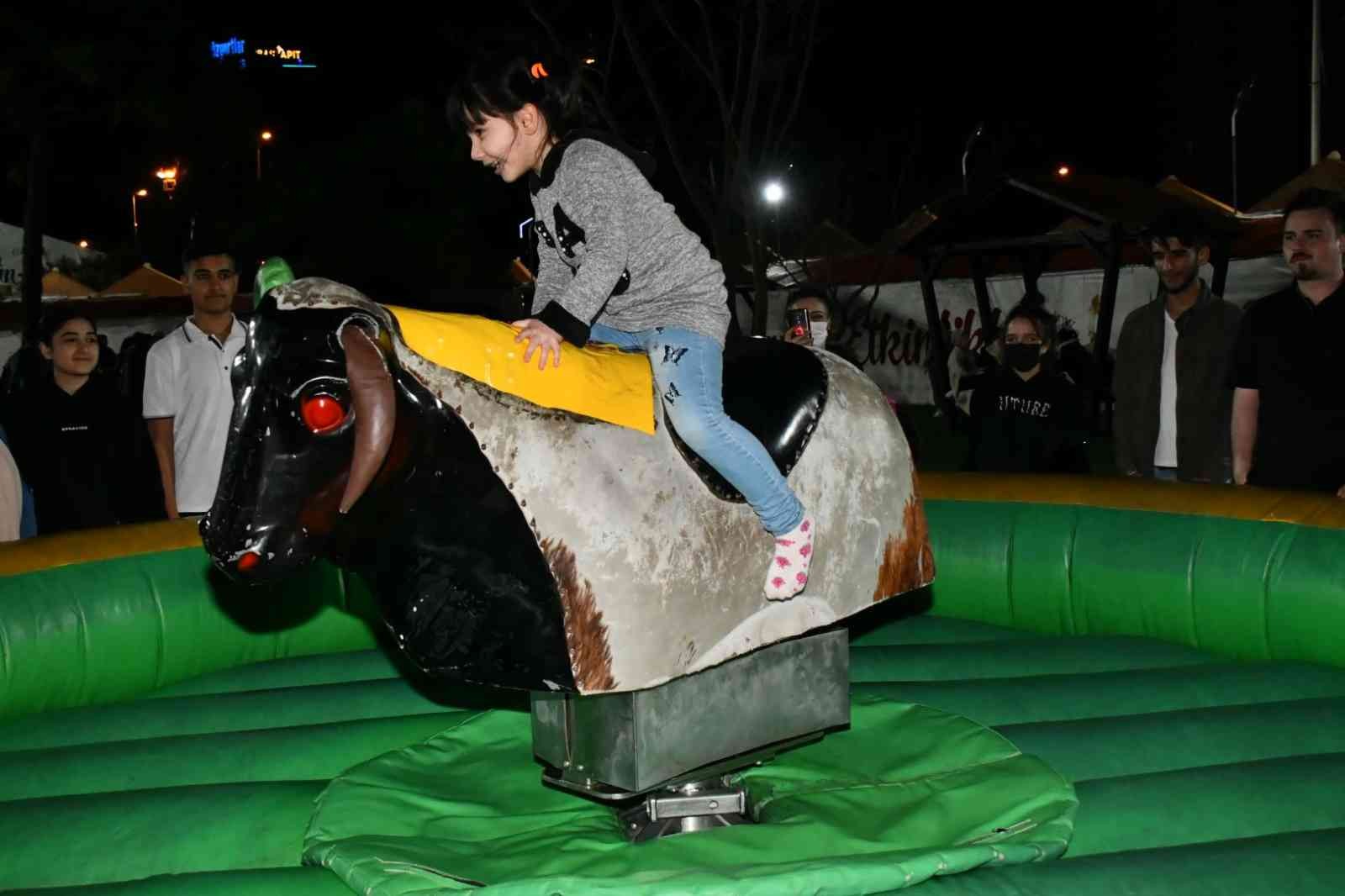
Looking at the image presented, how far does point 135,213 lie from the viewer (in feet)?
94.2

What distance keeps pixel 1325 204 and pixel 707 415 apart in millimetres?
2339

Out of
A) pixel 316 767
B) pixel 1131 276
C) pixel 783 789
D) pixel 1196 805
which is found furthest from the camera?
pixel 1131 276

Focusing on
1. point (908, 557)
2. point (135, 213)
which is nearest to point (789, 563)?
point (908, 557)

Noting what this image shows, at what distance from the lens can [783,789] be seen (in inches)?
113

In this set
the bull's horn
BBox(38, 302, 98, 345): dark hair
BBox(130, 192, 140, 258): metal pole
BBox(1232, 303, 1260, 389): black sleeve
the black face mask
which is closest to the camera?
the bull's horn

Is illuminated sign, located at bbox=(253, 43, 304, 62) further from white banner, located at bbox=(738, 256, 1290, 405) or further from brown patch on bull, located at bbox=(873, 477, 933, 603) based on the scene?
brown patch on bull, located at bbox=(873, 477, 933, 603)

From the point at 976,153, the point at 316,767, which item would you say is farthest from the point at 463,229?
the point at 316,767

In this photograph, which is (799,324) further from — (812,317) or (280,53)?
(280,53)

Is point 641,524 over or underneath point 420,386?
underneath

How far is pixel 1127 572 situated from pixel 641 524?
78.0 inches

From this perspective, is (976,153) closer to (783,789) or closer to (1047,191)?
(1047,191)

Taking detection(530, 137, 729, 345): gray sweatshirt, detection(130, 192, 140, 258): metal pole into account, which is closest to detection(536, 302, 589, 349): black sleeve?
detection(530, 137, 729, 345): gray sweatshirt

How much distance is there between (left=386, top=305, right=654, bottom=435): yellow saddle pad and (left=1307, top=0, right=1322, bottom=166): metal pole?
15.0 metres

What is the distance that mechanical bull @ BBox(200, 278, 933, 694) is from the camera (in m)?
2.20
